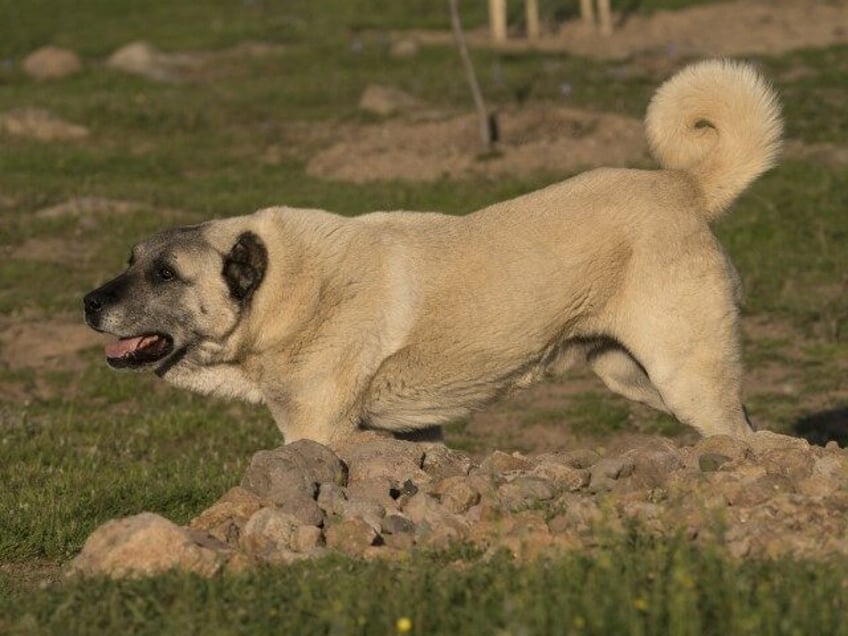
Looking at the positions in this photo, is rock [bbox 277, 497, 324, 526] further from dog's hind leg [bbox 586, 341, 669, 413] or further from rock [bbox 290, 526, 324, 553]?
dog's hind leg [bbox 586, 341, 669, 413]

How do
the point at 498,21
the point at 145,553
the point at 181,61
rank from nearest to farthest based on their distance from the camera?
the point at 145,553 < the point at 181,61 < the point at 498,21

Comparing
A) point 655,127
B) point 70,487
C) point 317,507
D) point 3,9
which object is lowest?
point 3,9

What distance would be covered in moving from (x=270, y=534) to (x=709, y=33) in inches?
928

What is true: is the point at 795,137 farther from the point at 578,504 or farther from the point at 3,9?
the point at 3,9

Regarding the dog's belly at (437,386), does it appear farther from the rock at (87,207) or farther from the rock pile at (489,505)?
Answer: the rock at (87,207)

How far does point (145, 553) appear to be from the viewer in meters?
7.14

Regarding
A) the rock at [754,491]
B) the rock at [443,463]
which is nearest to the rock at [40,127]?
the rock at [443,463]

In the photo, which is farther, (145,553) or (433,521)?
(433,521)

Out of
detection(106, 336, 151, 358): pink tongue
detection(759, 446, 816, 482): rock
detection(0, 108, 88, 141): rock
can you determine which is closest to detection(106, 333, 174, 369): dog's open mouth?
detection(106, 336, 151, 358): pink tongue

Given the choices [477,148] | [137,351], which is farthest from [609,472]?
[477,148]

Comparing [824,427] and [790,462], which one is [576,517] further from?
[824,427]

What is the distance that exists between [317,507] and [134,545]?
0.91m

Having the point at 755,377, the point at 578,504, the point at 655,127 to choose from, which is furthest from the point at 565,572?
the point at 755,377

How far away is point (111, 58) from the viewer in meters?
29.4
